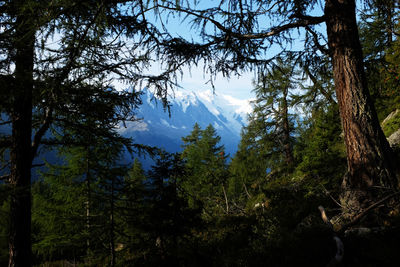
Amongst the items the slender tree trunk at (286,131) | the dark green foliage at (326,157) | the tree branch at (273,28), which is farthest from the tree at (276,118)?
the tree branch at (273,28)

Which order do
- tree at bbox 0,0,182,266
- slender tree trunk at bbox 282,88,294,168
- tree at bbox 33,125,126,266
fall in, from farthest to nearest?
slender tree trunk at bbox 282,88,294,168 < tree at bbox 33,125,126,266 < tree at bbox 0,0,182,266

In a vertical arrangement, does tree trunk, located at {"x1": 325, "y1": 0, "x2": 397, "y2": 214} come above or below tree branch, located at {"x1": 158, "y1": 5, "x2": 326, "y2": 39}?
below

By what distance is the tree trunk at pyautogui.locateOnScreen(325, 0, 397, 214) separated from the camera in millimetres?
3672

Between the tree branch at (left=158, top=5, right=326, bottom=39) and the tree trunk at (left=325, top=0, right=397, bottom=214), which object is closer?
the tree trunk at (left=325, top=0, right=397, bottom=214)

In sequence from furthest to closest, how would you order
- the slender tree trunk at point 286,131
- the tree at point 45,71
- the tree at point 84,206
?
the slender tree trunk at point 286,131 → the tree at point 84,206 → the tree at point 45,71

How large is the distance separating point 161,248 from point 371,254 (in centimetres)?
545

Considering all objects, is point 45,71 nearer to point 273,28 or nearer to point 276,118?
point 273,28

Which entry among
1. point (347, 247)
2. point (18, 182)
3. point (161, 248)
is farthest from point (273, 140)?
point (18, 182)

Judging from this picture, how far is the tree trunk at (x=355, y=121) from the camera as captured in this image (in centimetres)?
367

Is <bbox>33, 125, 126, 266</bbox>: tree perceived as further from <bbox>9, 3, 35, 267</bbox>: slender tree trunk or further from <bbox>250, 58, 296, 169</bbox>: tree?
<bbox>250, 58, 296, 169</bbox>: tree

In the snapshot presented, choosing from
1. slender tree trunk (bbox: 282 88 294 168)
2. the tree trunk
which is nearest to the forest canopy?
the tree trunk

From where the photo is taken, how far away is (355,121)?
151 inches

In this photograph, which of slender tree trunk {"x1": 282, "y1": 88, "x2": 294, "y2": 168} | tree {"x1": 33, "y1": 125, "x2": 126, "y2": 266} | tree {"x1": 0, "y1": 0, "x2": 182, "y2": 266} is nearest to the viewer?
tree {"x1": 0, "y1": 0, "x2": 182, "y2": 266}

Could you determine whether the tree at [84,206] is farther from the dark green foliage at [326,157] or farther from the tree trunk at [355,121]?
the dark green foliage at [326,157]
